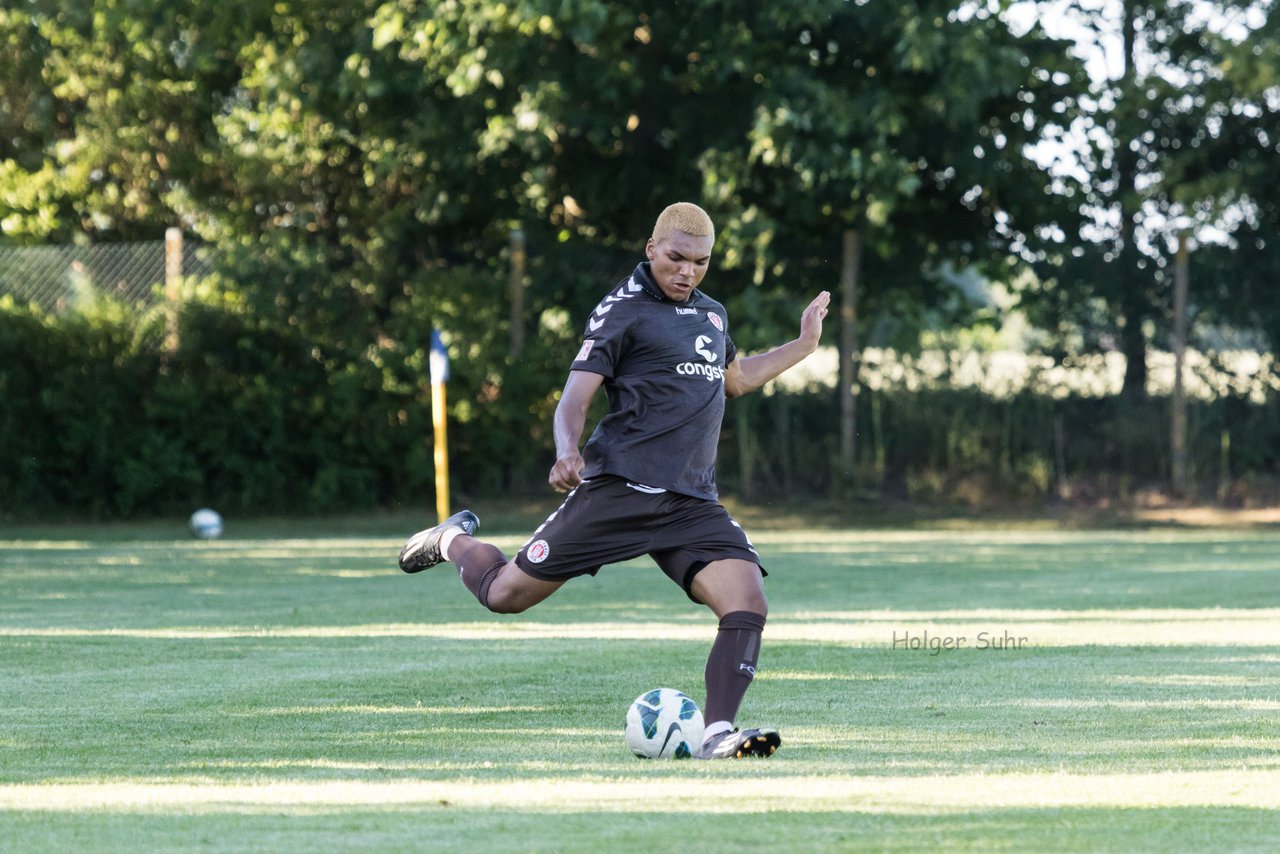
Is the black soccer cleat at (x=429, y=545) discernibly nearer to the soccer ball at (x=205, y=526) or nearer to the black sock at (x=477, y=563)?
the black sock at (x=477, y=563)

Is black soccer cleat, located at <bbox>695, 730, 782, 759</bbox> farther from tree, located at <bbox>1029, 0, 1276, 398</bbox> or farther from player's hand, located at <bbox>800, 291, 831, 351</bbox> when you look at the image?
tree, located at <bbox>1029, 0, 1276, 398</bbox>

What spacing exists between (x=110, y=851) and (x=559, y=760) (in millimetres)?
1936

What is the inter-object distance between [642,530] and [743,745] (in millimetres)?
991

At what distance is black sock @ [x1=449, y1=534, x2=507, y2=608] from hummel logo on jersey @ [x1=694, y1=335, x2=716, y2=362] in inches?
46.2

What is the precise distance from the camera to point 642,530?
7.26 m

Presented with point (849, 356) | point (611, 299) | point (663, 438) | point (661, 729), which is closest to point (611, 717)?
point (661, 729)

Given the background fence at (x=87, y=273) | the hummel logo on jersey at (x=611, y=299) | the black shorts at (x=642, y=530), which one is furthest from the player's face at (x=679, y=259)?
the background fence at (x=87, y=273)

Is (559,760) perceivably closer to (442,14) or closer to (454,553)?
(454,553)

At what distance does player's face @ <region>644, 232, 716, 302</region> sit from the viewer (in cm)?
717

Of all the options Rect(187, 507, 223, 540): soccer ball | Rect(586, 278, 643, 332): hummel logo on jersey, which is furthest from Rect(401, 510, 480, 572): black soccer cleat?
Rect(187, 507, 223, 540): soccer ball

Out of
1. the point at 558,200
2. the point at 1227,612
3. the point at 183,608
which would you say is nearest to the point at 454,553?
the point at 183,608

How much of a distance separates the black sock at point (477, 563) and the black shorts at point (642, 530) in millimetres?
515

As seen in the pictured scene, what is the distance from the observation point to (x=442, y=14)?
22.8 m

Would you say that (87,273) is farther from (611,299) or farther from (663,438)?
(663,438)
